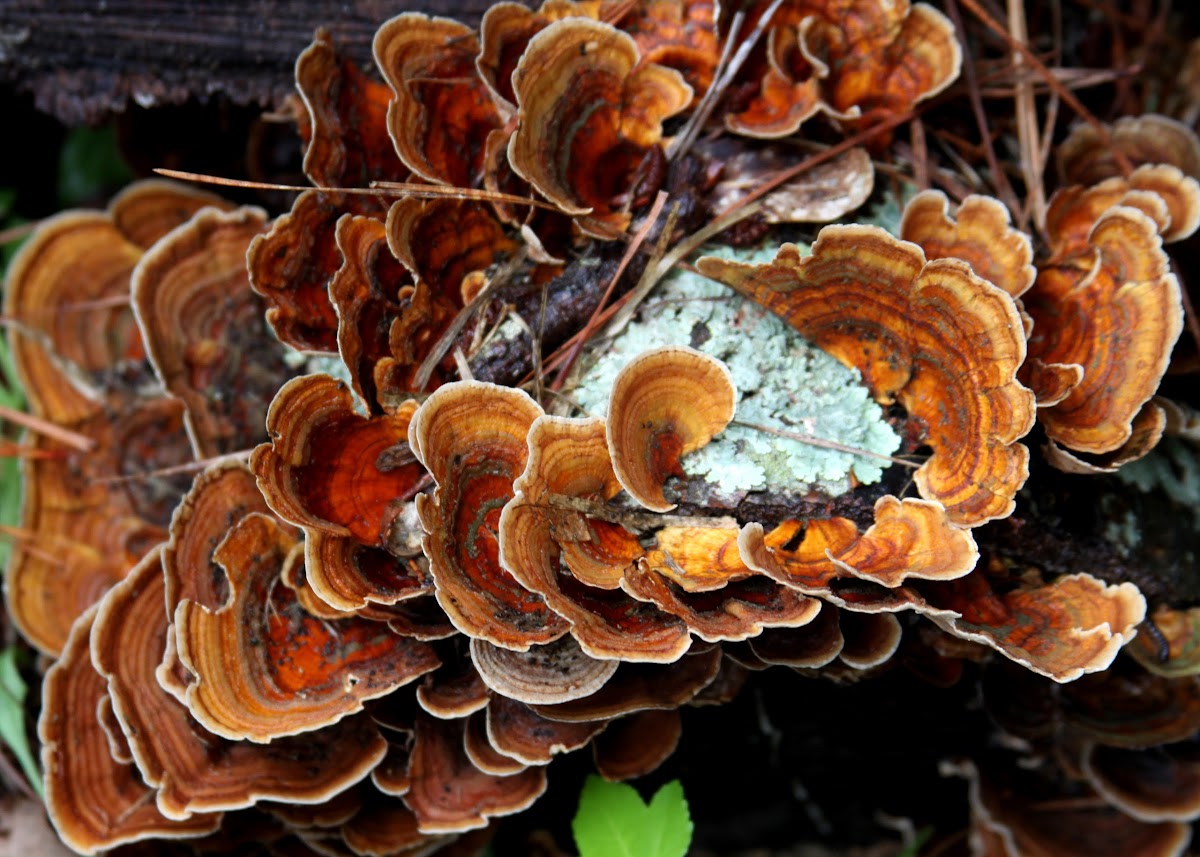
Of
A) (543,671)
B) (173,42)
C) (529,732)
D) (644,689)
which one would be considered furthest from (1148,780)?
(173,42)

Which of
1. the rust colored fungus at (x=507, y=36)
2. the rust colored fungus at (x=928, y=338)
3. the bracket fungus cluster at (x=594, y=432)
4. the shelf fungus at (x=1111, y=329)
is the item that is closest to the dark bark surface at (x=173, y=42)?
the bracket fungus cluster at (x=594, y=432)

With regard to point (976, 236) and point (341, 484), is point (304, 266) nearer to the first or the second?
point (341, 484)

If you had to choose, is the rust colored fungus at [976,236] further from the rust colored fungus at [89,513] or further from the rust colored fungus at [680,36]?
the rust colored fungus at [89,513]

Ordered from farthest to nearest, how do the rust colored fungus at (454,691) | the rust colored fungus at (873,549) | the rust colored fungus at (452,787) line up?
the rust colored fungus at (452,787) → the rust colored fungus at (454,691) → the rust colored fungus at (873,549)

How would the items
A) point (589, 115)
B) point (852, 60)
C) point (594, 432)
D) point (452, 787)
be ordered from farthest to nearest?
point (852, 60)
point (452, 787)
point (589, 115)
point (594, 432)

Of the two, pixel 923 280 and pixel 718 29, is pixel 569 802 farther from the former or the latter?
pixel 718 29

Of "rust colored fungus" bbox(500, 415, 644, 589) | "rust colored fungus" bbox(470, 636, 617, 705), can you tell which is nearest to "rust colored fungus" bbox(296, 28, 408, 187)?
"rust colored fungus" bbox(500, 415, 644, 589)
